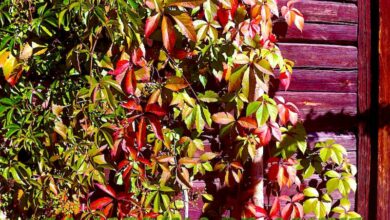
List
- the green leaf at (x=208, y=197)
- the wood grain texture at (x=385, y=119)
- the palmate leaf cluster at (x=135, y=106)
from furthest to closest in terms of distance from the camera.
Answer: the wood grain texture at (x=385, y=119) → the green leaf at (x=208, y=197) → the palmate leaf cluster at (x=135, y=106)

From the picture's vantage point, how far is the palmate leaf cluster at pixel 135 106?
95.0 inches

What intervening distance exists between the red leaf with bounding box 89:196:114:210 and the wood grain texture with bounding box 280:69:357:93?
3.64ft

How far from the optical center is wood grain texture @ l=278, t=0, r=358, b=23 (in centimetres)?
306

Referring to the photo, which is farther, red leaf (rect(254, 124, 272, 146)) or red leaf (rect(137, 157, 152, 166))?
red leaf (rect(254, 124, 272, 146))

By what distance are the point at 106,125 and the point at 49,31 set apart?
0.46 m

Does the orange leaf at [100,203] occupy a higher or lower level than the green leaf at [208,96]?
lower

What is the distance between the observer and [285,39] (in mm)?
3045

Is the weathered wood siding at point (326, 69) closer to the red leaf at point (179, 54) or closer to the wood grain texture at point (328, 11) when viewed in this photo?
the wood grain texture at point (328, 11)

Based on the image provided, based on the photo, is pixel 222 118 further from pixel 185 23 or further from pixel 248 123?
pixel 185 23

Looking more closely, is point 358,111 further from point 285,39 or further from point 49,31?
point 49,31

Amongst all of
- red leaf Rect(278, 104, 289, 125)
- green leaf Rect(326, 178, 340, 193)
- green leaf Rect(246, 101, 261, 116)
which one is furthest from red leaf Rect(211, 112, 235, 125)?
green leaf Rect(326, 178, 340, 193)

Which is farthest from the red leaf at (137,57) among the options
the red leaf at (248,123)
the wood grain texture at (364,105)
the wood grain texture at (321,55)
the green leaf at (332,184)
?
the wood grain texture at (364,105)

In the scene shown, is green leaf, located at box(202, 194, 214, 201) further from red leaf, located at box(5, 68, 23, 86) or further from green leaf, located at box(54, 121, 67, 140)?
red leaf, located at box(5, 68, 23, 86)

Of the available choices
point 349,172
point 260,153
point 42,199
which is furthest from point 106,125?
point 349,172
